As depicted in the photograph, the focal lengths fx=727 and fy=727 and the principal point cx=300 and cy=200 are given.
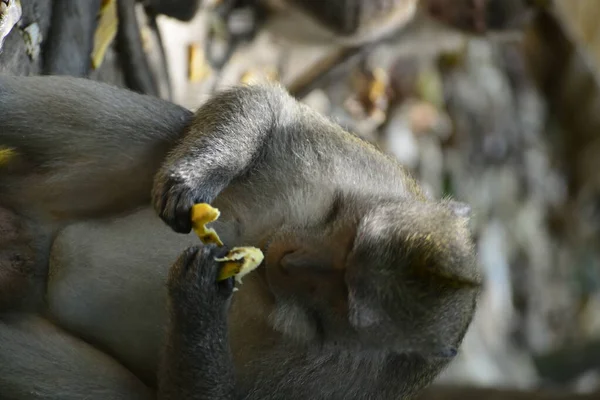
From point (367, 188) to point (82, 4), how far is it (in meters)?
1.04

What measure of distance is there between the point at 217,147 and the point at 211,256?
30 cm

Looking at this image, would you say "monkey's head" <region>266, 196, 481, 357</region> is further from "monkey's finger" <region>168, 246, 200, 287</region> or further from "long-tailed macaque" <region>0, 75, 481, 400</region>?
"monkey's finger" <region>168, 246, 200, 287</region>

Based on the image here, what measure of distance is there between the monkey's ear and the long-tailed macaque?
0.02m

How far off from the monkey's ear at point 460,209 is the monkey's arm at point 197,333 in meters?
0.53

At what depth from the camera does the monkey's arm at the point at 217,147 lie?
1.42 metres

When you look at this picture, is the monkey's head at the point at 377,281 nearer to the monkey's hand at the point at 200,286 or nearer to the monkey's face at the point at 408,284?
the monkey's face at the point at 408,284

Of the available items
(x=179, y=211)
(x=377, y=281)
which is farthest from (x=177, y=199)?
(x=377, y=281)

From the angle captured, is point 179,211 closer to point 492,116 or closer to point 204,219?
point 204,219

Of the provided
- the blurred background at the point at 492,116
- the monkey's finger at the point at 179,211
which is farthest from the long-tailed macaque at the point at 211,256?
the blurred background at the point at 492,116

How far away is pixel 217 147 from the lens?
5.02 feet

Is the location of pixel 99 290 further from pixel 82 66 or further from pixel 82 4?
pixel 82 4

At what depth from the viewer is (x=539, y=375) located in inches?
207

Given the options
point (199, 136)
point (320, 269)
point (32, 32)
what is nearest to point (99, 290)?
point (199, 136)

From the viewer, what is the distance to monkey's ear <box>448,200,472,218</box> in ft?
5.16
